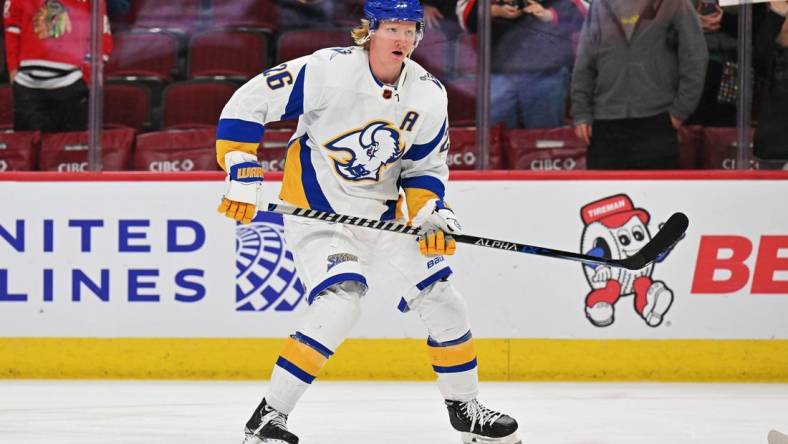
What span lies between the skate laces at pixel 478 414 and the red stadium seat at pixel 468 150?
1.65 meters

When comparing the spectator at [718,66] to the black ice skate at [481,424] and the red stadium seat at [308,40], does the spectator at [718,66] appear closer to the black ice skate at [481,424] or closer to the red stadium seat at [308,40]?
the red stadium seat at [308,40]

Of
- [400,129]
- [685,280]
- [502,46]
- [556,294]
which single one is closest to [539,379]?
[556,294]

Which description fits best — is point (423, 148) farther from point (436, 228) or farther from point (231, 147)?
point (231, 147)

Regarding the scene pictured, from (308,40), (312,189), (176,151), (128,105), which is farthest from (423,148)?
(128,105)

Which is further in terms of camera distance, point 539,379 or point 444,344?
point 539,379

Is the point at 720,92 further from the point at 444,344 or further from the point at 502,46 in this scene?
the point at 444,344

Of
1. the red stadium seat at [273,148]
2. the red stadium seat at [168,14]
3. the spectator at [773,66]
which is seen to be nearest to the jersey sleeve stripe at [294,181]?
the red stadium seat at [273,148]

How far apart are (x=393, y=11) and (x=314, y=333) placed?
805 millimetres

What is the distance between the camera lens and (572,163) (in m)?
4.98

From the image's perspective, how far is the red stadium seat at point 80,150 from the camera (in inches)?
196

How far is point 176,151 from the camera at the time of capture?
16.5 feet

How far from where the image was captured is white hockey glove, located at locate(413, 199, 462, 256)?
3.34m

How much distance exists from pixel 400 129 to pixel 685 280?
1881 millimetres

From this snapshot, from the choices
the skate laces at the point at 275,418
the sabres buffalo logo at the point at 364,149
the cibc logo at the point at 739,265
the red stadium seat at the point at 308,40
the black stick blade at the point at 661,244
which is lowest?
the skate laces at the point at 275,418
